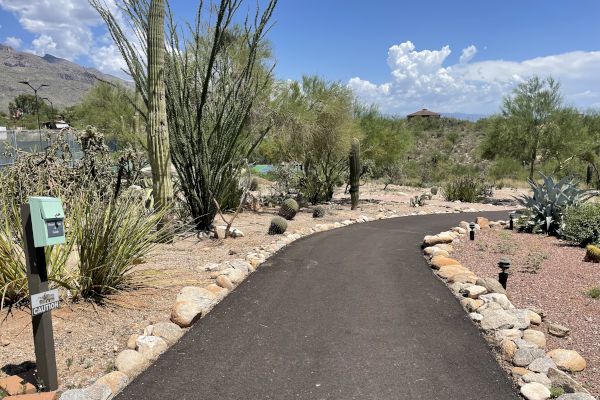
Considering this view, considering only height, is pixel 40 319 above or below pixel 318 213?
above

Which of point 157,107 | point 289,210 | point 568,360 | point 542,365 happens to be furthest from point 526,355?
point 289,210

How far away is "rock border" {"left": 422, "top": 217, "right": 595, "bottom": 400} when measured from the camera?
352cm

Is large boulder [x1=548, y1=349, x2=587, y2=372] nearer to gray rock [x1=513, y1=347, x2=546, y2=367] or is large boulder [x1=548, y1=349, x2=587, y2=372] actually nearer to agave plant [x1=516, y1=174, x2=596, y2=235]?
gray rock [x1=513, y1=347, x2=546, y2=367]

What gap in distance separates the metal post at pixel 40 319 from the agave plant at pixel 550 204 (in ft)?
30.9

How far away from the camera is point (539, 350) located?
4027mm

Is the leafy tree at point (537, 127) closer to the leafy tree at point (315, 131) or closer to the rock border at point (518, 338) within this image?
the leafy tree at point (315, 131)

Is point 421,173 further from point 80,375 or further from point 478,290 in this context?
point 80,375

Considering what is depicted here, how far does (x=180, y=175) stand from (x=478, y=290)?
19.7 feet

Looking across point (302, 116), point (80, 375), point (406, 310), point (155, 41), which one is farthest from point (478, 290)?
point (302, 116)

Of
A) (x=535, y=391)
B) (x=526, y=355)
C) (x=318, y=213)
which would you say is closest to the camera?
(x=535, y=391)

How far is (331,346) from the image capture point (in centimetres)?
421

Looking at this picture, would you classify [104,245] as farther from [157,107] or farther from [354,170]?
[354,170]

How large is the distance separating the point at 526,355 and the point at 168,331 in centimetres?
318

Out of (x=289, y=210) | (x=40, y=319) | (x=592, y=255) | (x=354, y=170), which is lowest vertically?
(x=592, y=255)
